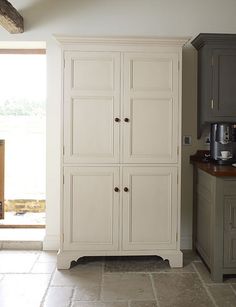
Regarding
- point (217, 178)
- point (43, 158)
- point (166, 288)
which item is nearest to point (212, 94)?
point (217, 178)

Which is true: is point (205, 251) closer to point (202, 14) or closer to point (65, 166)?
point (65, 166)

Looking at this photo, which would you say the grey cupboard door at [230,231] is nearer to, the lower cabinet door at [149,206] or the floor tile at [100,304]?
the lower cabinet door at [149,206]

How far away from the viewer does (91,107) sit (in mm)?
2975

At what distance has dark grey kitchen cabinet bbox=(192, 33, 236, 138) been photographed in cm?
314

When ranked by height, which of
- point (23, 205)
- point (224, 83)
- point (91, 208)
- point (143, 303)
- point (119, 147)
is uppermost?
point (224, 83)

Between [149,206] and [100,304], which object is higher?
[149,206]

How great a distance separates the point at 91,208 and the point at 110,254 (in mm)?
445

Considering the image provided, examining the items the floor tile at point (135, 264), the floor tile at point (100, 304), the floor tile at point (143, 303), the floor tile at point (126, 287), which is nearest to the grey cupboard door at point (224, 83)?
the floor tile at point (135, 264)

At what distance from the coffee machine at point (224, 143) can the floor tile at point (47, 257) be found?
→ 5.87ft

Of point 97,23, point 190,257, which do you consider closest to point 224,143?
point 190,257

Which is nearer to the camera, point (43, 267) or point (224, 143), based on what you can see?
point (43, 267)

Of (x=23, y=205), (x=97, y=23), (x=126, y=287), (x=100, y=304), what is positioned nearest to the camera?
(x=100, y=304)

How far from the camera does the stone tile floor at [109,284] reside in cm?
245

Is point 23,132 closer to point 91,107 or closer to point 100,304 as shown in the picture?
point 91,107
